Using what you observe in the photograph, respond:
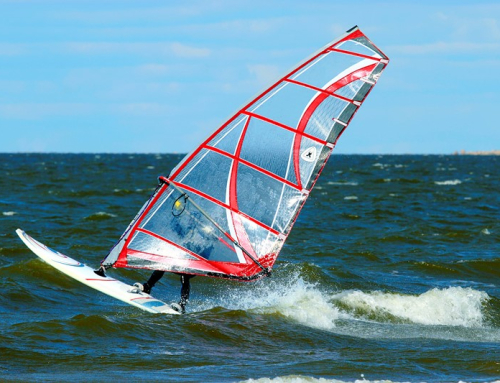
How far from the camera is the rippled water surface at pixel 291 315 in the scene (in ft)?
23.7

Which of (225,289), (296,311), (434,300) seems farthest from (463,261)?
(296,311)

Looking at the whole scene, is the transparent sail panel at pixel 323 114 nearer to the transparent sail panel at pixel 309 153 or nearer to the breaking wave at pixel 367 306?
the transparent sail panel at pixel 309 153

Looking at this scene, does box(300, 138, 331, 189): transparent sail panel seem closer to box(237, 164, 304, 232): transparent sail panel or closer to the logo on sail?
the logo on sail

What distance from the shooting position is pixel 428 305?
35.3 ft

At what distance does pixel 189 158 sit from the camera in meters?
9.20

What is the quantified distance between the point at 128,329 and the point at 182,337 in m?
0.68

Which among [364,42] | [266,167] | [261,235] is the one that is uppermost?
[364,42]

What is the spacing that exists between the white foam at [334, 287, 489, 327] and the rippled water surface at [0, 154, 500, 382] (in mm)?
18

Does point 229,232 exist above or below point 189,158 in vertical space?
below

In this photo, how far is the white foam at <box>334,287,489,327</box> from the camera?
34.1 ft

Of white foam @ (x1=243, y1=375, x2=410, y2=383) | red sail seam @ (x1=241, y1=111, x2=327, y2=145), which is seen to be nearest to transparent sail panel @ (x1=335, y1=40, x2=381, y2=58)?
red sail seam @ (x1=241, y1=111, x2=327, y2=145)

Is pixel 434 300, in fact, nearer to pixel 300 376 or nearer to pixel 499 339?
pixel 499 339

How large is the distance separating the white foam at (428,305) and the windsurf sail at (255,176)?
2.16 meters

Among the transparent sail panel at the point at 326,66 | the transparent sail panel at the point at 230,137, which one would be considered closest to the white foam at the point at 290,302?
the transparent sail panel at the point at 230,137
